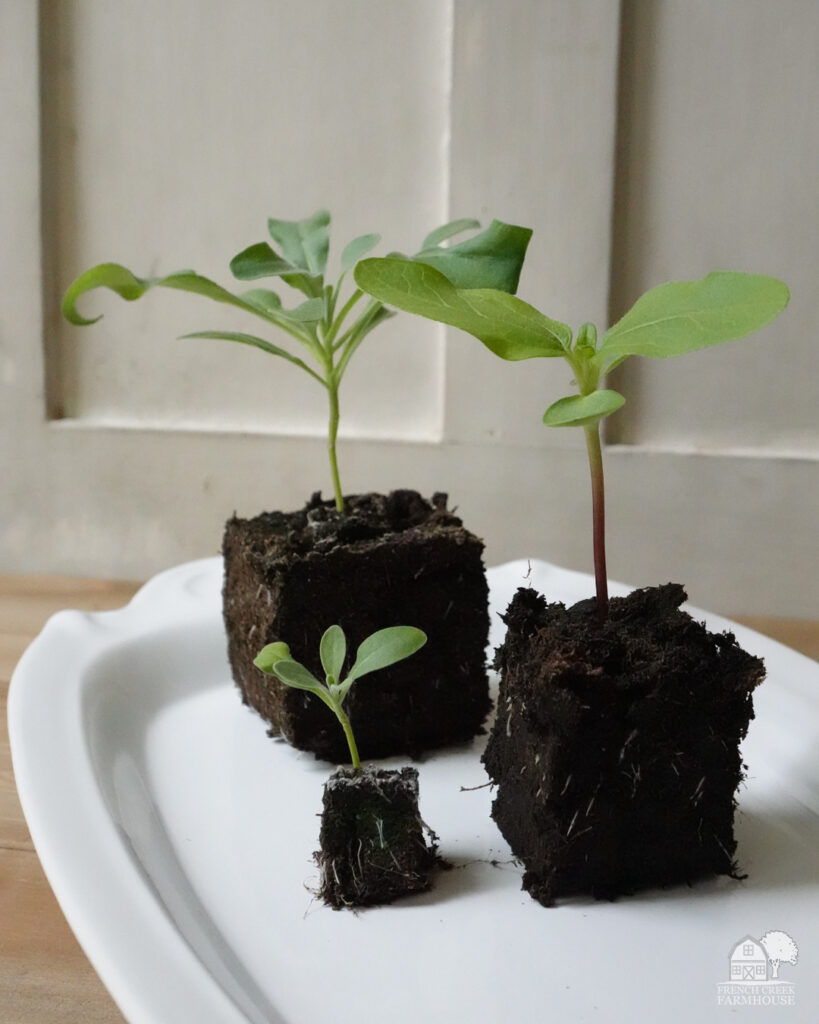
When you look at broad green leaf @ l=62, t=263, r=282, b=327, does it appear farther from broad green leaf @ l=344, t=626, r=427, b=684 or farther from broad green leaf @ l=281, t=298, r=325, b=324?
broad green leaf @ l=344, t=626, r=427, b=684

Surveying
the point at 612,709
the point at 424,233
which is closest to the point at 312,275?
the point at 612,709

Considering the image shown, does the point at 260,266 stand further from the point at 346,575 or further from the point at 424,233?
the point at 424,233

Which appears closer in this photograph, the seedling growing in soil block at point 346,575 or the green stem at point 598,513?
the green stem at point 598,513

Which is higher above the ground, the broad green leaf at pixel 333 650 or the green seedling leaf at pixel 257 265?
the green seedling leaf at pixel 257 265

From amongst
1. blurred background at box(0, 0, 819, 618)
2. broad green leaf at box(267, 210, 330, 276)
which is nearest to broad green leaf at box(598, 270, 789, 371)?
broad green leaf at box(267, 210, 330, 276)

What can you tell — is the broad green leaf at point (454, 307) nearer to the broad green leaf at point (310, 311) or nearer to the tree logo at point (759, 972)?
the broad green leaf at point (310, 311)

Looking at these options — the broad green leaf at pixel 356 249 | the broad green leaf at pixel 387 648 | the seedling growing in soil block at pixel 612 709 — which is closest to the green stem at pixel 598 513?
→ the seedling growing in soil block at pixel 612 709
